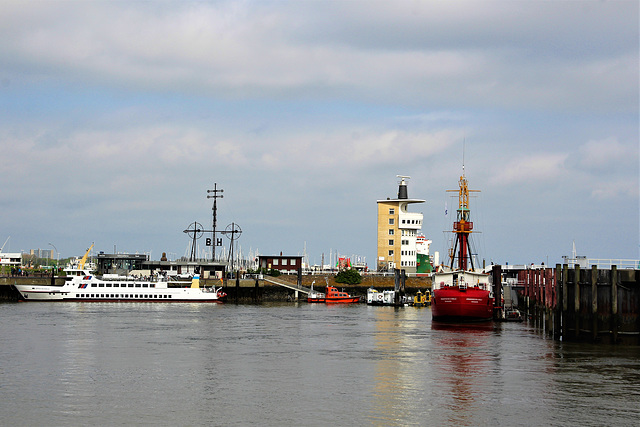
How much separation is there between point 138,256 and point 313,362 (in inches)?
5344

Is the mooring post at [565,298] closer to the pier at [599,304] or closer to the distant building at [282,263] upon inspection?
the pier at [599,304]

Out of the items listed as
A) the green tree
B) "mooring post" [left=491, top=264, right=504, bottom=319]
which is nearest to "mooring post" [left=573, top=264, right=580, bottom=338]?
"mooring post" [left=491, top=264, right=504, bottom=319]

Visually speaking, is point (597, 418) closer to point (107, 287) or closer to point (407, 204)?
point (107, 287)

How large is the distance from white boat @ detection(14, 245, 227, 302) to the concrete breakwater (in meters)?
7.48

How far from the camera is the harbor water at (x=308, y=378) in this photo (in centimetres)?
3219

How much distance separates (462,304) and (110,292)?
67.4m

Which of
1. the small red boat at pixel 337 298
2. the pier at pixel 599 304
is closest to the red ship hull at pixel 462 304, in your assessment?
the pier at pixel 599 304

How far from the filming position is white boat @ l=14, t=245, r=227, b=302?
122438 millimetres

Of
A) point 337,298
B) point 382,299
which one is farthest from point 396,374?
point 337,298

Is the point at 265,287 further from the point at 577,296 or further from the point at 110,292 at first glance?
the point at 577,296

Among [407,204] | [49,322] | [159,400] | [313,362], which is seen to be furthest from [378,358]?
[407,204]

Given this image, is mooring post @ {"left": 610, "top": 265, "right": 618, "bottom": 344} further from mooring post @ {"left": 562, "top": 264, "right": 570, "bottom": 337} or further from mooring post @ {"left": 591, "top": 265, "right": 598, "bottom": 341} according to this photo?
mooring post @ {"left": 562, "top": 264, "right": 570, "bottom": 337}

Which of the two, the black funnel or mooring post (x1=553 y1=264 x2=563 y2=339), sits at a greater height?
the black funnel

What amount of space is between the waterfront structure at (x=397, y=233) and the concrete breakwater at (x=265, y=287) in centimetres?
1609
